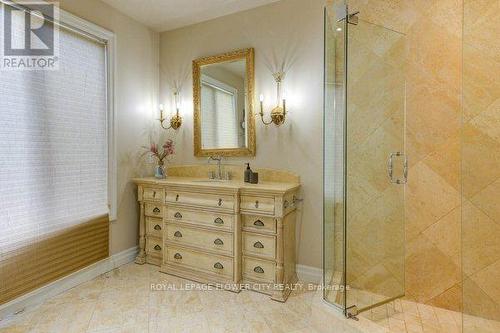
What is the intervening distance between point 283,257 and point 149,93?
7.61 feet

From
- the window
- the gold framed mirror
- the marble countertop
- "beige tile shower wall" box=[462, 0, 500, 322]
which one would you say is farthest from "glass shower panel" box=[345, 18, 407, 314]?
the window

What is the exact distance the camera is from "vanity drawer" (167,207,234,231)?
227 centimetres

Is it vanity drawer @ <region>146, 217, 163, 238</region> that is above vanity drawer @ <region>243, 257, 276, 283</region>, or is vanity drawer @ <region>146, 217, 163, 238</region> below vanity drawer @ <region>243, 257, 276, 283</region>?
above

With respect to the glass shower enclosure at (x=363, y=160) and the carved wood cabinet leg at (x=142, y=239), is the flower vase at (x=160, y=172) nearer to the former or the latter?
the carved wood cabinet leg at (x=142, y=239)

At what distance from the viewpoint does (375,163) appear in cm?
194

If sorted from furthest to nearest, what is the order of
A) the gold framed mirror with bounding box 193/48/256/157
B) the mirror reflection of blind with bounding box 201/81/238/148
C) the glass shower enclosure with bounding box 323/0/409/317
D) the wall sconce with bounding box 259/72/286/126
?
the mirror reflection of blind with bounding box 201/81/238/148 → the gold framed mirror with bounding box 193/48/256/157 → the wall sconce with bounding box 259/72/286/126 → the glass shower enclosure with bounding box 323/0/409/317

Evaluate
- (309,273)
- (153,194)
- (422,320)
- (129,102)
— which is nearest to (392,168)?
(422,320)

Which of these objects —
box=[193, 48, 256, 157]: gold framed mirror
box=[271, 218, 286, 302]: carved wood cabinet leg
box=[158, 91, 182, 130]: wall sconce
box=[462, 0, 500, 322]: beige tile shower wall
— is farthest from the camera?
box=[158, 91, 182, 130]: wall sconce

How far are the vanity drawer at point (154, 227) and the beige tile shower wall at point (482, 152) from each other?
8.20 feet

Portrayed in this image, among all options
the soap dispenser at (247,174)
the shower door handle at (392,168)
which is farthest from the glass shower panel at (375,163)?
the soap dispenser at (247,174)

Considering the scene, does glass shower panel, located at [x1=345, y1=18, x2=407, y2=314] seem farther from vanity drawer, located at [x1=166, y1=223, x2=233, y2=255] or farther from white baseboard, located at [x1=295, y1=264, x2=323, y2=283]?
vanity drawer, located at [x1=166, y1=223, x2=233, y2=255]

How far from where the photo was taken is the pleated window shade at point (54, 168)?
1908 millimetres

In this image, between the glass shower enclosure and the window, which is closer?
the glass shower enclosure

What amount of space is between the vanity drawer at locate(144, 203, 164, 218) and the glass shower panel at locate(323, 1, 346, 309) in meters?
1.66
